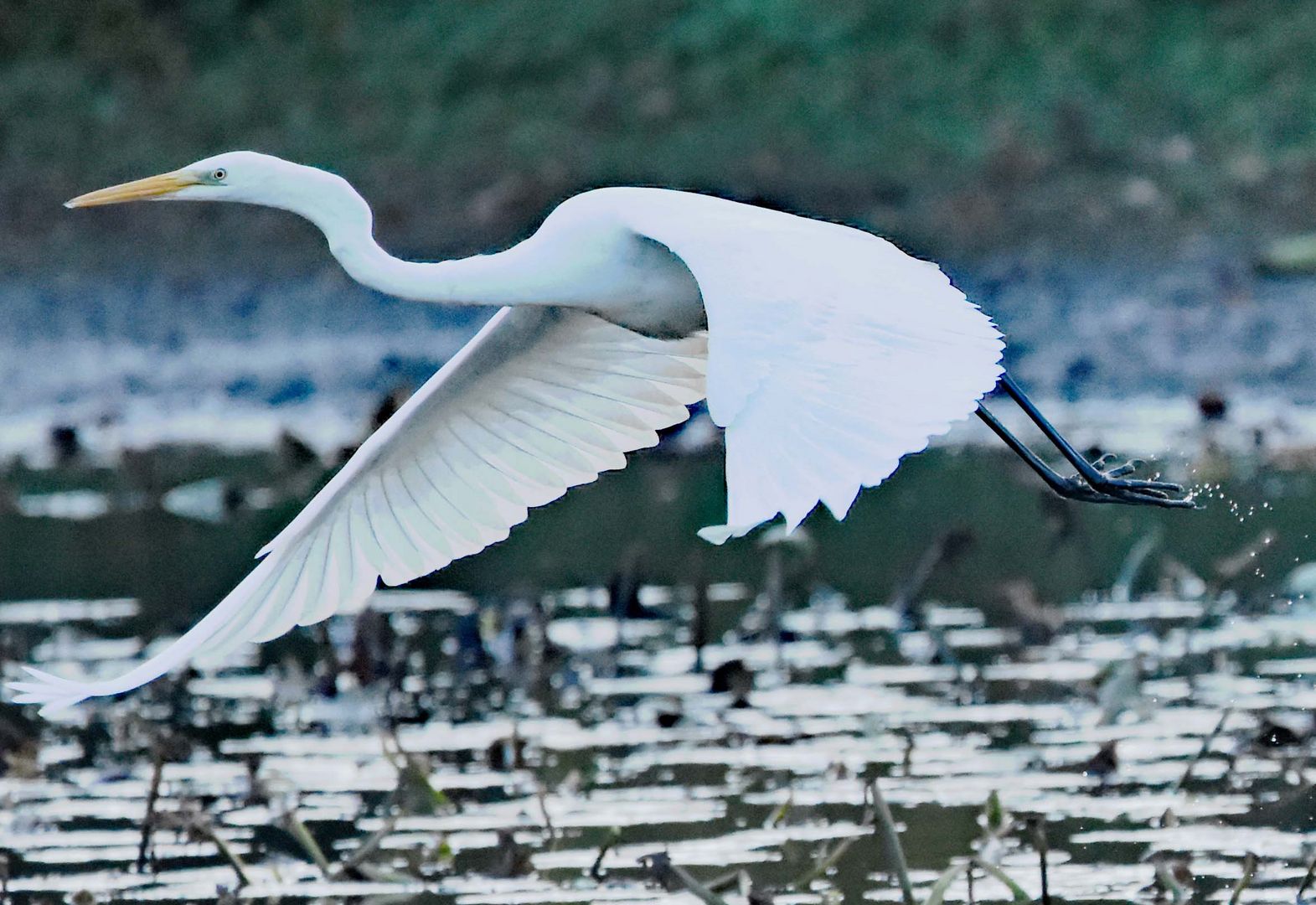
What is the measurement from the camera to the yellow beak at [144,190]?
5664 millimetres

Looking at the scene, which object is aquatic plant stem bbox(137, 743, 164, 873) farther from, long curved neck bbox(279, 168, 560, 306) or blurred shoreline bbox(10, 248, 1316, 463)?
blurred shoreline bbox(10, 248, 1316, 463)

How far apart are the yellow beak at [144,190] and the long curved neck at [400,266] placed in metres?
0.21

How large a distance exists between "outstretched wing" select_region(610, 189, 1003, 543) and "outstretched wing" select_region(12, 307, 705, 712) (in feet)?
2.66

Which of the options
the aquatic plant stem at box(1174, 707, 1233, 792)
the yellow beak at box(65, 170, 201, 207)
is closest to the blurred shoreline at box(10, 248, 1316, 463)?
the aquatic plant stem at box(1174, 707, 1233, 792)

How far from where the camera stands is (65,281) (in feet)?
49.9

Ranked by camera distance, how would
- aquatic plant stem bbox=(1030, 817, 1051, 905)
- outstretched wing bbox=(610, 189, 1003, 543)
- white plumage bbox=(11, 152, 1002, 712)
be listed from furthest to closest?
aquatic plant stem bbox=(1030, 817, 1051, 905), white plumage bbox=(11, 152, 1002, 712), outstretched wing bbox=(610, 189, 1003, 543)

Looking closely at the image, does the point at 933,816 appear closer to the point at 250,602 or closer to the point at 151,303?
the point at 250,602

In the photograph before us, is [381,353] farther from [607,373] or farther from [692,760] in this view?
[607,373]

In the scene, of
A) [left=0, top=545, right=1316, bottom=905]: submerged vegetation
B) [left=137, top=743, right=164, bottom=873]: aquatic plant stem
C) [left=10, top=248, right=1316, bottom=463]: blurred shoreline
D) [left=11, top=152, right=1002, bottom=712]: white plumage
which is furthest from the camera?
[left=10, top=248, right=1316, bottom=463]: blurred shoreline

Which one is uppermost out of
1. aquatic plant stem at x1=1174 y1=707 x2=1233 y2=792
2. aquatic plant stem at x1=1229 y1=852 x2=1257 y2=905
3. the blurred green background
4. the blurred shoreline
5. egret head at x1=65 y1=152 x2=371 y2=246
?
the blurred green background

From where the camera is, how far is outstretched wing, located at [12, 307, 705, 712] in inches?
230

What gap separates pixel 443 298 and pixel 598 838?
1.30m

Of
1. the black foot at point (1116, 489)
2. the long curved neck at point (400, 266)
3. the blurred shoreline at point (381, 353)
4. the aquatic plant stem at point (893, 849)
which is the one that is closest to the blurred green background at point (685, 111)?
the blurred shoreline at point (381, 353)

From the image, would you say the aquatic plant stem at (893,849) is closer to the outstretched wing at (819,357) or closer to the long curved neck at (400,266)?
the outstretched wing at (819,357)
